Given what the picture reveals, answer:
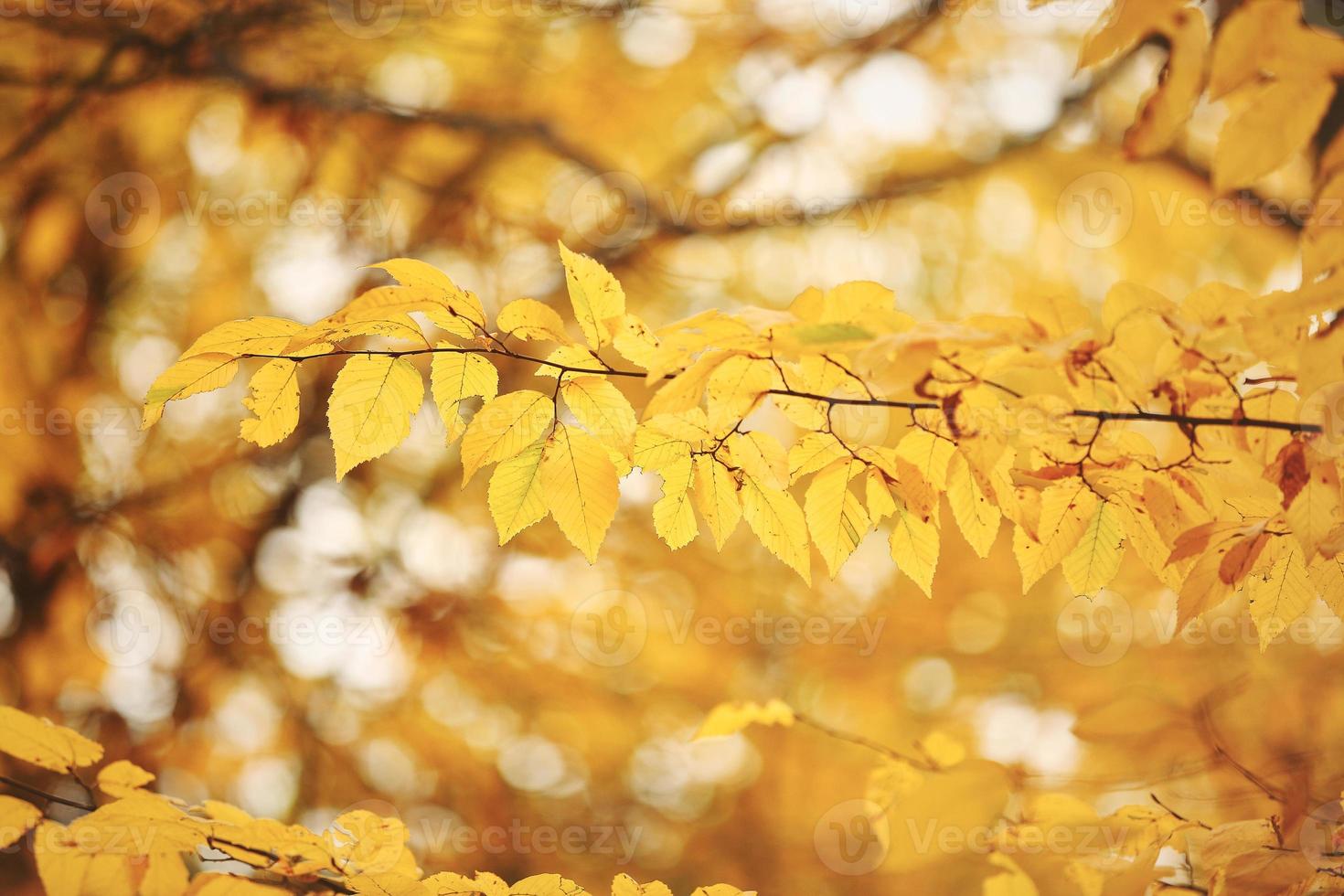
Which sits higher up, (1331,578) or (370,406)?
(370,406)

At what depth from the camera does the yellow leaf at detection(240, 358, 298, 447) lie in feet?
2.62

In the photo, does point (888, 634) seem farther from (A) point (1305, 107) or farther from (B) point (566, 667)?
(A) point (1305, 107)

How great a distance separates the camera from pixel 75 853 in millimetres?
793

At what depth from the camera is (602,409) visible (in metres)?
0.80

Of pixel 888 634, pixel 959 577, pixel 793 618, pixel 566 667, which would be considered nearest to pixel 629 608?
pixel 566 667

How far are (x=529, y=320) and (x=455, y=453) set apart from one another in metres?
2.50

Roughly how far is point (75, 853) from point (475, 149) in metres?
2.94

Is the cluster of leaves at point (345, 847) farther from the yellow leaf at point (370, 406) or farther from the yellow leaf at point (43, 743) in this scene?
the yellow leaf at point (370, 406)

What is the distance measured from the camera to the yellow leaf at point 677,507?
2.81ft

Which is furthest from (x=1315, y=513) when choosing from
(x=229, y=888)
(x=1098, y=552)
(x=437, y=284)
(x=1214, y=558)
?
(x=229, y=888)

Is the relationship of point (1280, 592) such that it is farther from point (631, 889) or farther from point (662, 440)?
point (631, 889)

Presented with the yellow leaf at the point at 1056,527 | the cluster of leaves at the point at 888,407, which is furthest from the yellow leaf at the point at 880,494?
the yellow leaf at the point at 1056,527

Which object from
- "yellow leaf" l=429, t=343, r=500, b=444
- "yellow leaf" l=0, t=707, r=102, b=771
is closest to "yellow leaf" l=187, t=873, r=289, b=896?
"yellow leaf" l=0, t=707, r=102, b=771

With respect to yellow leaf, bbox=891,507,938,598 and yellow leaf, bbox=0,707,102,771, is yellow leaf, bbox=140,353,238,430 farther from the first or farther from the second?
yellow leaf, bbox=891,507,938,598
